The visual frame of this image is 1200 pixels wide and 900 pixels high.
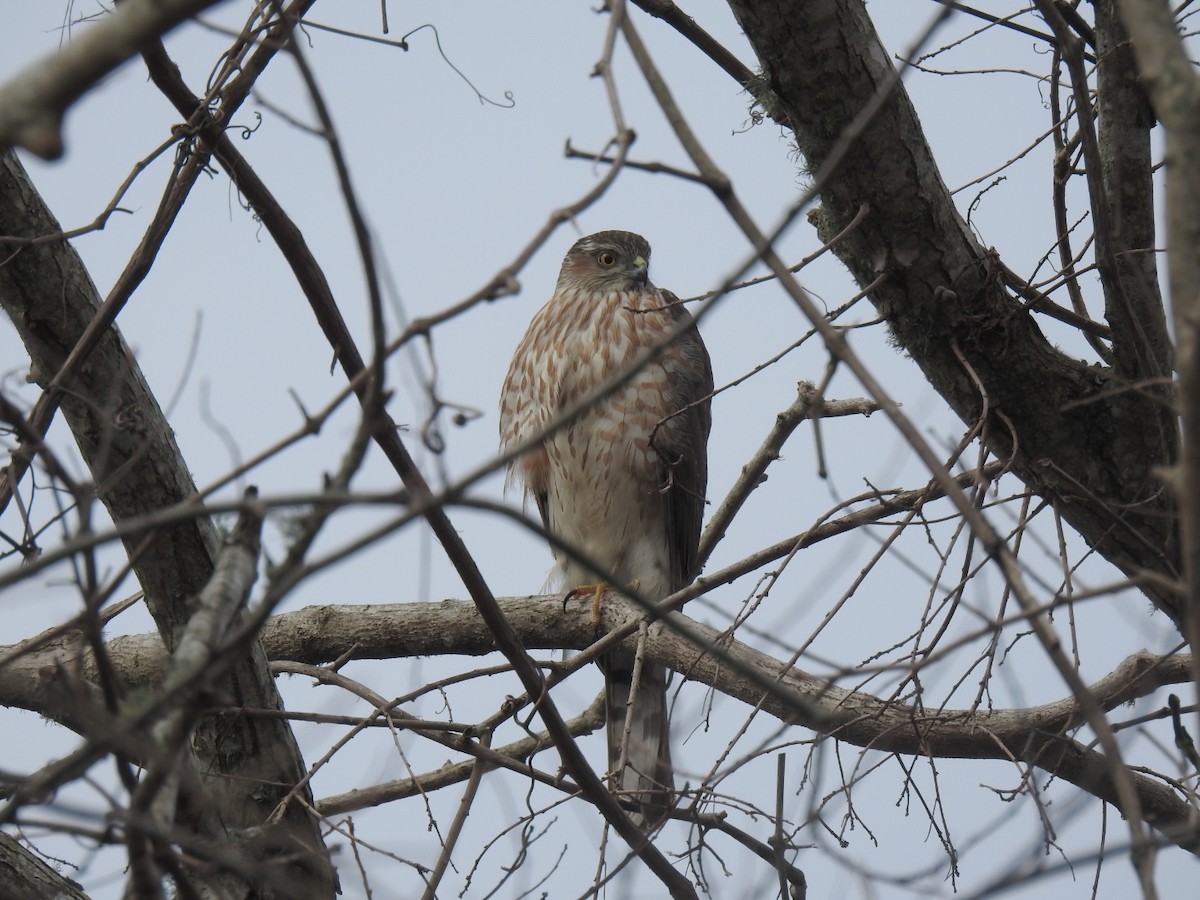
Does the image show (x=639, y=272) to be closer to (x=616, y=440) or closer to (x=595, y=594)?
(x=616, y=440)

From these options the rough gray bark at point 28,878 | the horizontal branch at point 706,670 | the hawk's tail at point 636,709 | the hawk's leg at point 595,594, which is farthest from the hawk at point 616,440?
the rough gray bark at point 28,878

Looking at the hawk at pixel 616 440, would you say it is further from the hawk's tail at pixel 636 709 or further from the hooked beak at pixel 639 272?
the hooked beak at pixel 639 272

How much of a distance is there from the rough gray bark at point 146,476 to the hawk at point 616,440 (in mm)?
2072

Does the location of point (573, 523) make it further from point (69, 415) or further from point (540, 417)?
point (69, 415)

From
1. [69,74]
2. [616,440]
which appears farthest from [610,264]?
[69,74]

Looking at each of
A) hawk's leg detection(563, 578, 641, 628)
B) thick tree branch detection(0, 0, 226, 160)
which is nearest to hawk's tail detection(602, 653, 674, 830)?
hawk's leg detection(563, 578, 641, 628)

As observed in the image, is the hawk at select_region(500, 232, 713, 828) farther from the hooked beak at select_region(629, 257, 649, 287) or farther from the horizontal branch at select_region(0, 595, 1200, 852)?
the horizontal branch at select_region(0, 595, 1200, 852)

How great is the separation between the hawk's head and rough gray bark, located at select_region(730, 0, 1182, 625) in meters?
2.37

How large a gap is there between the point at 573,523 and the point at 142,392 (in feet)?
8.58

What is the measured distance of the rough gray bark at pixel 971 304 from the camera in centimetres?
279

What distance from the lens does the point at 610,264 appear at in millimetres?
5750

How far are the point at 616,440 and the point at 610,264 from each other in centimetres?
105

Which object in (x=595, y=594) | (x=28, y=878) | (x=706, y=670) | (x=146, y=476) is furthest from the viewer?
(x=595, y=594)

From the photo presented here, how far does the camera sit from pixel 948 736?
3.34 m
